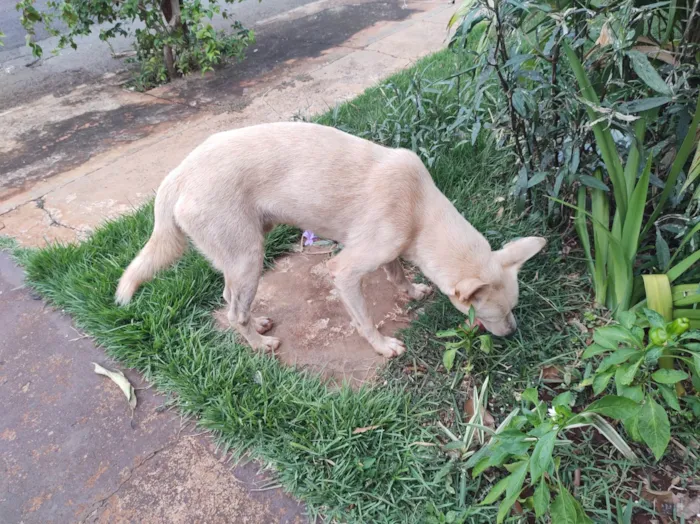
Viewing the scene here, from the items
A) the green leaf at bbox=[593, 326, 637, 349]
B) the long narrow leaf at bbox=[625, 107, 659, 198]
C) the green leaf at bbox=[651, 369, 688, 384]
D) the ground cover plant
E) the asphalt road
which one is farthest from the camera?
the asphalt road

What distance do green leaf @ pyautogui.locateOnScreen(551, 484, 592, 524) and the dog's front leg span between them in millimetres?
1179

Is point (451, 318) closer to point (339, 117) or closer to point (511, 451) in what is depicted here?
point (511, 451)

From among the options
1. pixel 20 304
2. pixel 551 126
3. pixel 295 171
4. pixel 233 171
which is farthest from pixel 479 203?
pixel 20 304

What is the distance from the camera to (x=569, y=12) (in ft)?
Answer: 6.98

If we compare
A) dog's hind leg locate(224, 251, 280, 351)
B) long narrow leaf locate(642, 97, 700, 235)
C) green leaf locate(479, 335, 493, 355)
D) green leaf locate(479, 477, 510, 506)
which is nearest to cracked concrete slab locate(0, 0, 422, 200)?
dog's hind leg locate(224, 251, 280, 351)

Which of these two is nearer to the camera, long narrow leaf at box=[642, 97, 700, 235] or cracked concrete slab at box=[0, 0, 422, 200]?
long narrow leaf at box=[642, 97, 700, 235]

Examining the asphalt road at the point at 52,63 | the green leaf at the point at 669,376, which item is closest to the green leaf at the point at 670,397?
the green leaf at the point at 669,376

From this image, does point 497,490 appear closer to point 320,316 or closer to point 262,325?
point 320,316

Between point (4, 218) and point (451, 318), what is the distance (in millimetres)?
3404

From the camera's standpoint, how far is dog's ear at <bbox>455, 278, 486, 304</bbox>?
7.59 feet

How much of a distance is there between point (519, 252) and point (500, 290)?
0.22 m

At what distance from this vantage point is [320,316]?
3119 mm

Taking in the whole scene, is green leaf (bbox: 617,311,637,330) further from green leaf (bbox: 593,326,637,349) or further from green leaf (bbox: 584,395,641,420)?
green leaf (bbox: 584,395,641,420)

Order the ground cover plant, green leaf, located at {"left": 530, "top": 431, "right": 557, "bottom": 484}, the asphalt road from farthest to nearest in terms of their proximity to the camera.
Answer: the asphalt road, the ground cover plant, green leaf, located at {"left": 530, "top": 431, "right": 557, "bottom": 484}
